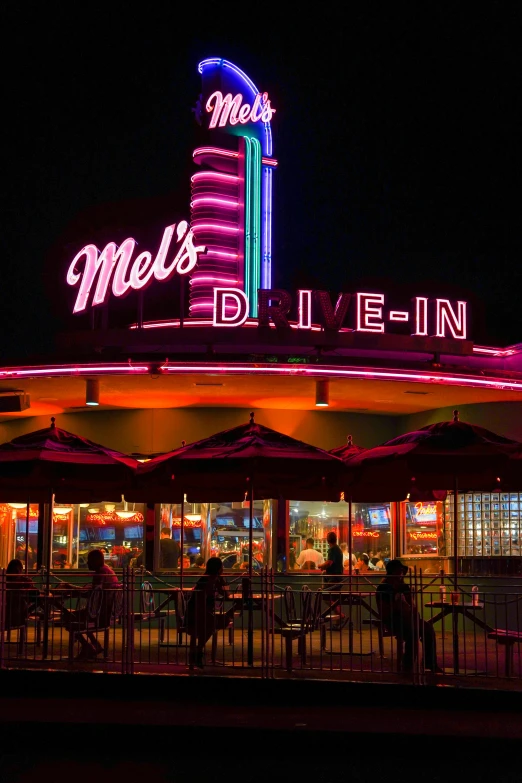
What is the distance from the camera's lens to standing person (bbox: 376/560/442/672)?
12.2 metres

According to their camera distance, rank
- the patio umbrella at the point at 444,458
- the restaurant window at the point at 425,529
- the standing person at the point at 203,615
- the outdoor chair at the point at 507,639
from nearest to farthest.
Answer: the outdoor chair at the point at 507,639 < the standing person at the point at 203,615 < the patio umbrella at the point at 444,458 < the restaurant window at the point at 425,529

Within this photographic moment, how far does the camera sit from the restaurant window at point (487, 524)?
19.6 metres

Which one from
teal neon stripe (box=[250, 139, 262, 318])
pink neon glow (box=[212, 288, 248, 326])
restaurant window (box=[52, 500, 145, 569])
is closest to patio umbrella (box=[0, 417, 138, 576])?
pink neon glow (box=[212, 288, 248, 326])

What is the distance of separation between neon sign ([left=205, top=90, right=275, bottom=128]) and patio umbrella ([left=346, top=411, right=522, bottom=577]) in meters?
11.0

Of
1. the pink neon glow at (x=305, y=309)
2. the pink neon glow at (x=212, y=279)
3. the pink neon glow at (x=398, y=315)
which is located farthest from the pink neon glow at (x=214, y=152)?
the pink neon glow at (x=398, y=315)

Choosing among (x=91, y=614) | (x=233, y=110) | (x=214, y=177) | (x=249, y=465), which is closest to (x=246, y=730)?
(x=91, y=614)

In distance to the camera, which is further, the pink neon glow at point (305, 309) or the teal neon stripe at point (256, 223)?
the teal neon stripe at point (256, 223)

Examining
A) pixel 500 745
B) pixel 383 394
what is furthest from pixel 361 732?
pixel 383 394

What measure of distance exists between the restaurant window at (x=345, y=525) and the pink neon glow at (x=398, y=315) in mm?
3940

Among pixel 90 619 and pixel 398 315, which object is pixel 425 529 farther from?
pixel 90 619

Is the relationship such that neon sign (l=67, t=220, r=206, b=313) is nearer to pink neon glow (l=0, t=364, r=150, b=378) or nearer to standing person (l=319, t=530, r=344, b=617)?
pink neon glow (l=0, t=364, r=150, b=378)

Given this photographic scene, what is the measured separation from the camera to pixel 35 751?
33.0 ft

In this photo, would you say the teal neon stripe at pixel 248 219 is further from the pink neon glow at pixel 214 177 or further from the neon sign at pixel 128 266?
the neon sign at pixel 128 266

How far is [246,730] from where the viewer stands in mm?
10453
